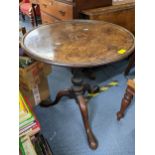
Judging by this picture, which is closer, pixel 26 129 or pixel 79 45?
pixel 26 129

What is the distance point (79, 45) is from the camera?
4.31ft

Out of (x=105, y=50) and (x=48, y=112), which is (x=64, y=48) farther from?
(x=48, y=112)

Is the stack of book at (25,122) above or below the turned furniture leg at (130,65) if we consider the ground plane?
above

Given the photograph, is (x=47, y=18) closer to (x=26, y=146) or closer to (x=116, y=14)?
(x=116, y=14)

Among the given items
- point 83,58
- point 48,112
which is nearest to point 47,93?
point 48,112

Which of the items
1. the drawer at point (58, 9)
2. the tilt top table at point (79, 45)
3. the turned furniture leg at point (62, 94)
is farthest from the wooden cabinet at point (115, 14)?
the turned furniture leg at point (62, 94)

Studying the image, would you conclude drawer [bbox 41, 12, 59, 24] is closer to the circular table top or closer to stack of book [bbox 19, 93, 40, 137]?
the circular table top

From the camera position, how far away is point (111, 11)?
6.57 feet

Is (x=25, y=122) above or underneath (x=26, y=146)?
above

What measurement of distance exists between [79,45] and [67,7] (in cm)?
86

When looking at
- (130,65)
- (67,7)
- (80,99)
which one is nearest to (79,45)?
(80,99)

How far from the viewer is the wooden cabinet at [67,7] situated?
1.97m

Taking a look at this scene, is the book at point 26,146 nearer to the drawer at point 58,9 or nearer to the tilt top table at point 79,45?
the tilt top table at point 79,45

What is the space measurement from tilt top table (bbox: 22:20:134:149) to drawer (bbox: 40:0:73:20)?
365 mm
